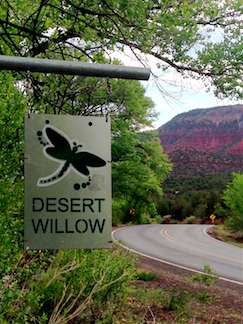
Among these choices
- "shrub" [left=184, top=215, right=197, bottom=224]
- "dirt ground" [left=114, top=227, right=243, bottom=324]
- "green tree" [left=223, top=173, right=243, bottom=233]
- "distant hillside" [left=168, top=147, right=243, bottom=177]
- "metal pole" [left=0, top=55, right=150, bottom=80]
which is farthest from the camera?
"distant hillside" [left=168, top=147, right=243, bottom=177]

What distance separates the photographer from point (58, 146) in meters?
2.17

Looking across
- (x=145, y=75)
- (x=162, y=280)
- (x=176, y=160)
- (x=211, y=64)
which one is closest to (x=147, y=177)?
(x=162, y=280)

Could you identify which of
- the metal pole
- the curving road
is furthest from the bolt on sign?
the curving road

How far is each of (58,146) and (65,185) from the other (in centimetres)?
25

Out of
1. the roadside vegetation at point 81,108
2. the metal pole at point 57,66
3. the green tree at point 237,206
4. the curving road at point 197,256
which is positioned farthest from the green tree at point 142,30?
the green tree at point 237,206

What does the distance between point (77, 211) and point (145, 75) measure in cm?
113

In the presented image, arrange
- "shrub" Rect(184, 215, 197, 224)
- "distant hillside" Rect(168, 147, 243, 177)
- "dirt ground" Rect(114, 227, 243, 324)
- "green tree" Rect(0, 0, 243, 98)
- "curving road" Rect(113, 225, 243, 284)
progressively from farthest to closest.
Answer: "distant hillside" Rect(168, 147, 243, 177) < "shrub" Rect(184, 215, 197, 224) < "curving road" Rect(113, 225, 243, 284) < "dirt ground" Rect(114, 227, 243, 324) < "green tree" Rect(0, 0, 243, 98)

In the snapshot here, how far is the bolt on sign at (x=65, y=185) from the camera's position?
2.15 m

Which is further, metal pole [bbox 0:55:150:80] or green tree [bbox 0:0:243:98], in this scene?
green tree [bbox 0:0:243:98]

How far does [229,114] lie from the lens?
141250 millimetres

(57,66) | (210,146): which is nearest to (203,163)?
(210,146)

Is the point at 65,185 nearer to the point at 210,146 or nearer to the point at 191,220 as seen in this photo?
the point at 191,220

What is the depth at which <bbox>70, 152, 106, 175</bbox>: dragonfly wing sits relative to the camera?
7.11ft

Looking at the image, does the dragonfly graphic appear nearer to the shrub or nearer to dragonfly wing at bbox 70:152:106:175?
dragonfly wing at bbox 70:152:106:175
